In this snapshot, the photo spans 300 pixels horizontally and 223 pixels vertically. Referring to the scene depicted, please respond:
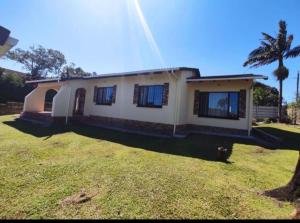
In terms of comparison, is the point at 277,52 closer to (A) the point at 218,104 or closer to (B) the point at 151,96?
(A) the point at 218,104

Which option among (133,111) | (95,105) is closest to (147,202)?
(133,111)

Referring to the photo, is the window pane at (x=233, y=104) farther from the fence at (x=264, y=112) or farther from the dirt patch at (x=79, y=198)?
the fence at (x=264, y=112)

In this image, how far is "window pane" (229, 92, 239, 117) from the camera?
40.1 feet

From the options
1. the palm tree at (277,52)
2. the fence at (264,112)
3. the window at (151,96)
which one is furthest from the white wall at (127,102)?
the fence at (264,112)

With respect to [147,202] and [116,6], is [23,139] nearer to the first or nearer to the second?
[116,6]

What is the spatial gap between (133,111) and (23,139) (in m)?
6.54

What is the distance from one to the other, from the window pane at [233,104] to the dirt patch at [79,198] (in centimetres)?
980

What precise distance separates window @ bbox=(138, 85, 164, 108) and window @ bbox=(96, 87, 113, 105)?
2971 mm

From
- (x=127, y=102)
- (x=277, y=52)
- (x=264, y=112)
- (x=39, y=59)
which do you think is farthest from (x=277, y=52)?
(x=39, y=59)

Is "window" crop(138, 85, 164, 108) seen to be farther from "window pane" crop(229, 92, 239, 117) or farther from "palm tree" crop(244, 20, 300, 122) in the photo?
"palm tree" crop(244, 20, 300, 122)

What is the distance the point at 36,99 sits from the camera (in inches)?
773

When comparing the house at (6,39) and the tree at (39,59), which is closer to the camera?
the house at (6,39)

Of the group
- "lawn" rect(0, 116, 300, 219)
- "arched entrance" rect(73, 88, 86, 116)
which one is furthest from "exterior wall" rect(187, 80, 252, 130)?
"arched entrance" rect(73, 88, 86, 116)

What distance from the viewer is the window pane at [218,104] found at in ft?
41.3
